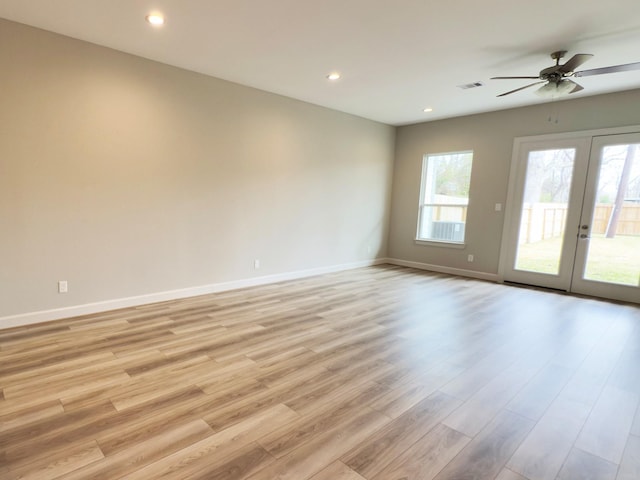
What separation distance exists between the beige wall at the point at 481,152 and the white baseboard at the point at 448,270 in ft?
0.22

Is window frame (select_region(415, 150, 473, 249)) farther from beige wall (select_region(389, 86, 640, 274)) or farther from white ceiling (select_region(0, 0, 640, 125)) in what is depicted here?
white ceiling (select_region(0, 0, 640, 125))

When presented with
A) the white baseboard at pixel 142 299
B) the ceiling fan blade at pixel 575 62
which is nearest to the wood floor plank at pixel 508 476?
the ceiling fan blade at pixel 575 62

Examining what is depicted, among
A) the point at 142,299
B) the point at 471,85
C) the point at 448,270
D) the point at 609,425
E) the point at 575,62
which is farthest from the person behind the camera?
the point at 448,270

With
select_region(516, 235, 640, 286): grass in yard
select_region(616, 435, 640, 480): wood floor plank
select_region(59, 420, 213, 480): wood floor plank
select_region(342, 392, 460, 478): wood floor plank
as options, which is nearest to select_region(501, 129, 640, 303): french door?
select_region(516, 235, 640, 286): grass in yard

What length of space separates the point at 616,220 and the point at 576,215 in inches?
17.9

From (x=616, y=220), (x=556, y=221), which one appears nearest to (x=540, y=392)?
(x=616, y=220)

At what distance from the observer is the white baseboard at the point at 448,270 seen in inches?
230

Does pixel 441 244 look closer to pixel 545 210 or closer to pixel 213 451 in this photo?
pixel 545 210

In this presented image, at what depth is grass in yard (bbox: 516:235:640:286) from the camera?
4.48m

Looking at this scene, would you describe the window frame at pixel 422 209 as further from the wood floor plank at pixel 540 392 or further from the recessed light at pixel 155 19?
the recessed light at pixel 155 19

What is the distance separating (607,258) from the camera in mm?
4680

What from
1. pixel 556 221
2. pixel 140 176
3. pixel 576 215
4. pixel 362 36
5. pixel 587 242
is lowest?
pixel 587 242

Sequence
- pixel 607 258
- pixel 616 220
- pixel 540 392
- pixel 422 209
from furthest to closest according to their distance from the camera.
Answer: pixel 422 209 < pixel 607 258 < pixel 616 220 < pixel 540 392

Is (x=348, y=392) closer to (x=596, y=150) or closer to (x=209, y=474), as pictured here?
(x=209, y=474)
